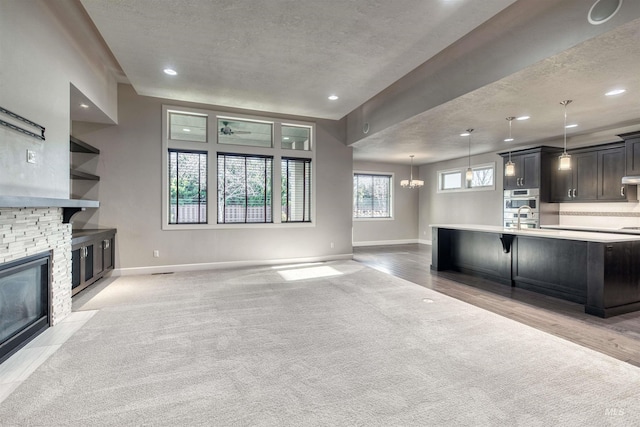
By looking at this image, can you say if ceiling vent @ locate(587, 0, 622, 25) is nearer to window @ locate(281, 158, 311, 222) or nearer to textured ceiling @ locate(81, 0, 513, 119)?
textured ceiling @ locate(81, 0, 513, 119)

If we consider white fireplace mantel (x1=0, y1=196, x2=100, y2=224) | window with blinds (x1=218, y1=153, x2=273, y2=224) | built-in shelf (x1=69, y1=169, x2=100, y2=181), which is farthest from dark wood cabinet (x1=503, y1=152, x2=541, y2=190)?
built-in shelf (x1=69, y1=169, x2=100, y2=181)

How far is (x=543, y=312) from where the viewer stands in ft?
11.6

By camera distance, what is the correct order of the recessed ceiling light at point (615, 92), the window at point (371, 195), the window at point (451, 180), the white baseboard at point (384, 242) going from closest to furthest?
the recessed ceiling light at point (615, 92)
the window at point (451, 180)
the white baseboard at point (384, 242)
the window at point (371, 195)

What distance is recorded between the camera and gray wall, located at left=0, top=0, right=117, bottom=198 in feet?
8.20

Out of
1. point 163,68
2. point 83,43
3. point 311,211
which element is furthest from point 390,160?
point 83,43

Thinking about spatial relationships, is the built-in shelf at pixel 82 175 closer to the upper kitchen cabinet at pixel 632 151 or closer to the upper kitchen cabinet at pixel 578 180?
the upper kitchen cabinet at pixel 578 180

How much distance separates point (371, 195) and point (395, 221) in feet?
4.05

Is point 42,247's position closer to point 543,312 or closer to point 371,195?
point 543,312

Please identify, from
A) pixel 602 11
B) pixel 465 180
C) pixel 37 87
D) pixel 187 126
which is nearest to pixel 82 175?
pixel 187 126

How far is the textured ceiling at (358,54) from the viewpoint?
284 cm

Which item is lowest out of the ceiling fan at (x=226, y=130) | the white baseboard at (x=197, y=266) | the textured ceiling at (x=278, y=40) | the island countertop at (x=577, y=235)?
the white baseboard at (x=197, y=266)

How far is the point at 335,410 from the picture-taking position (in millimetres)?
1789

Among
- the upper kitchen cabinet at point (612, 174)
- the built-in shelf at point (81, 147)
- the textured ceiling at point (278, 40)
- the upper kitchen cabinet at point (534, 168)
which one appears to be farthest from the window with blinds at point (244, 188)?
the upper kitchen cabinet at point (612, 174)

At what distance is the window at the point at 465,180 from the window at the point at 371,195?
1712mm
